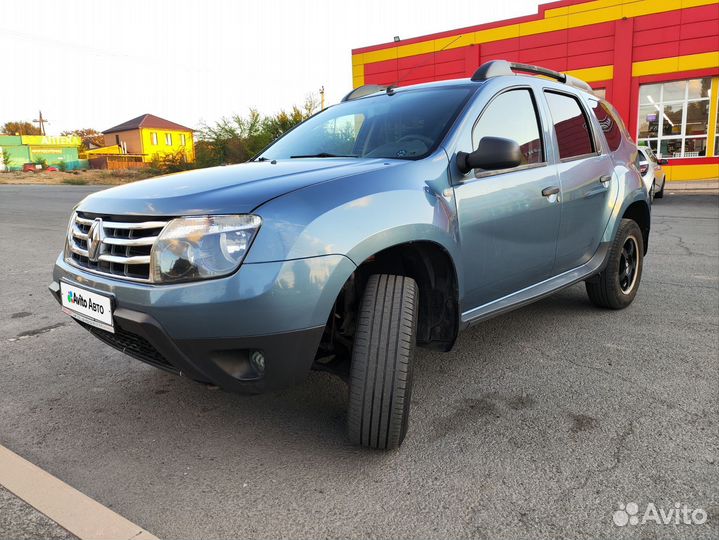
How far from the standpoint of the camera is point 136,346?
7.73 ft

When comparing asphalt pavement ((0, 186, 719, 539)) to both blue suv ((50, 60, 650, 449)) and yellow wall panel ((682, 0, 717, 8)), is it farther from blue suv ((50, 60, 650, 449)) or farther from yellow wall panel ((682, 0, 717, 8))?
yellow wall panel ((682, 0, 717, 8))

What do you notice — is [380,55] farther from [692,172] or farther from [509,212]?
[509,212]

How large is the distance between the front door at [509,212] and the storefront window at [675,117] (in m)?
19.1

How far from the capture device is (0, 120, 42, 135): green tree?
8231cm

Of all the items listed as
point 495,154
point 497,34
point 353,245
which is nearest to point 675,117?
point 497,34

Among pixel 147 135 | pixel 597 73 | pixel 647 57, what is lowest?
pixel 597 73

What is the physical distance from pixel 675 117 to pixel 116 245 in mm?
21574

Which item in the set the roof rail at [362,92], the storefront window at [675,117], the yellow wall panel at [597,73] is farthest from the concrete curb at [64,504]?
the storefront window at [675,117]

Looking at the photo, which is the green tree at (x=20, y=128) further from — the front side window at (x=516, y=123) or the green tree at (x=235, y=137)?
the front side window at (x=516, y=123)

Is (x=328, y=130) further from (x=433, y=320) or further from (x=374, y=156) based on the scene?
(x=433, y=320)

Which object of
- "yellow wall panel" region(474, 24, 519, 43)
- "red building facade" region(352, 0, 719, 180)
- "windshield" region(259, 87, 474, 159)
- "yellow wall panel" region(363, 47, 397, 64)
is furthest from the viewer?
"yellow wall panel" region(363, 47, 397, 64)

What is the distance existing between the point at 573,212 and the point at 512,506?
210 cm

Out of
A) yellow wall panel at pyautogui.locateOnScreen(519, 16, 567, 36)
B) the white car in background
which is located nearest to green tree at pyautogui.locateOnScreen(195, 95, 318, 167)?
yellow wall panel at pyautogui.locateOnScreen(519, 16, 567, 36)

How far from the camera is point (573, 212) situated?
11.5ft
